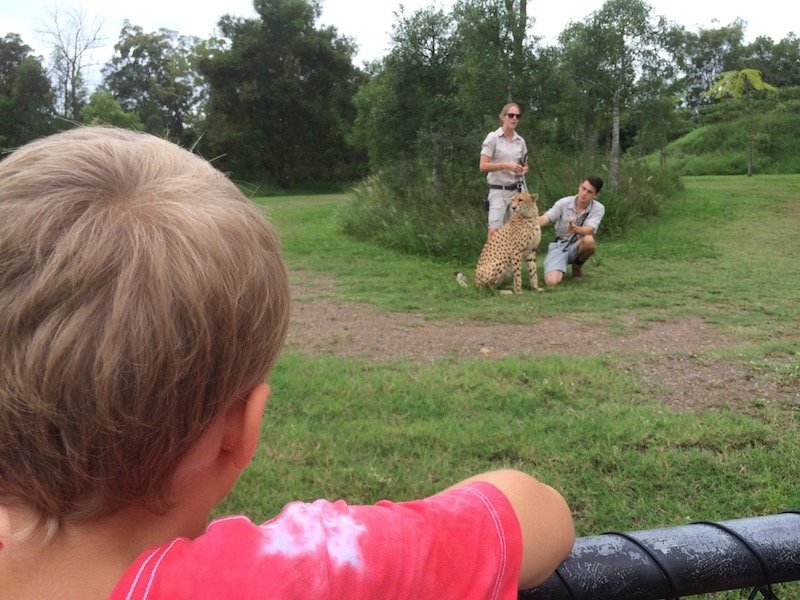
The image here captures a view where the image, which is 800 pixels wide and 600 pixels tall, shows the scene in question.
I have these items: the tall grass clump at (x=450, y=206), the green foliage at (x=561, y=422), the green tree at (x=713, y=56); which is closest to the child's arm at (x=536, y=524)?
the green foliage at (x=561, y=422)

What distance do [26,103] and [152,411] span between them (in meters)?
31.9

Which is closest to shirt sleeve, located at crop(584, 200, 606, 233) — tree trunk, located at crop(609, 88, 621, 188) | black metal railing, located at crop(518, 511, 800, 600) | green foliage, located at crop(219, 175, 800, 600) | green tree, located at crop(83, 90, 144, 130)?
green foliage, located at crop(219, 175, 800, 600)

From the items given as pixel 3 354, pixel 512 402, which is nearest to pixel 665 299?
pixel 512 402

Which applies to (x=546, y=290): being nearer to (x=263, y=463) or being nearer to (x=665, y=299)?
(x=665, y=299)

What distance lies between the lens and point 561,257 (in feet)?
23.2

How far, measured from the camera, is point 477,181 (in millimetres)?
9625

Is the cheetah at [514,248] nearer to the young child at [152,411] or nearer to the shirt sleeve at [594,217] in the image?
the shirt sleeve at [594,217]

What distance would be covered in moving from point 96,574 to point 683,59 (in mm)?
10864

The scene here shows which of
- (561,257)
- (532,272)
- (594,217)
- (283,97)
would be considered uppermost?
(283,97)

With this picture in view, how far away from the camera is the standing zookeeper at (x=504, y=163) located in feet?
23.2

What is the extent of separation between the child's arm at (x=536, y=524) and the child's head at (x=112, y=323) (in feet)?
1.05

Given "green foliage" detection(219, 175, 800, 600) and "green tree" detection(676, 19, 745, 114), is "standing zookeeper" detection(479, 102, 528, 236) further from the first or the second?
"green tree" detection(676, 19, 745, 114)

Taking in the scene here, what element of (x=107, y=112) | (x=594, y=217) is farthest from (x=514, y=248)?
(x=107, y=112)

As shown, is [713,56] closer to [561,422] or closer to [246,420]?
[561,422]
